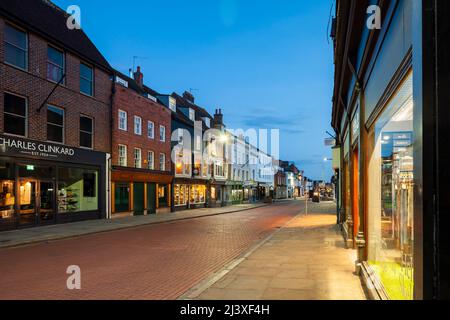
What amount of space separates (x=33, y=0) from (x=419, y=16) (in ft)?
76.9

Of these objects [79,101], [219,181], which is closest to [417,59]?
[79,101]

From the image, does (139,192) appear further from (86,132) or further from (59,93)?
(59,93)

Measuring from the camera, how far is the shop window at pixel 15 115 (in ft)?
59.0

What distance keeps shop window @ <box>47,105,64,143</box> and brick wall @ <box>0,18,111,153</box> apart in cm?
30

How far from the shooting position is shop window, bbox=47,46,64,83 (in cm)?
2084

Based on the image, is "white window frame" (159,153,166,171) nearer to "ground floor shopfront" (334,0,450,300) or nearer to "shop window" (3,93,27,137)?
"shop window" (3,93,27,137)

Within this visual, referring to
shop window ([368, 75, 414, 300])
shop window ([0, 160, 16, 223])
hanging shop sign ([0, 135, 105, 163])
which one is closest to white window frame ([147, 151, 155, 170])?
hanging shop sign ([0, 135, 105, 163])

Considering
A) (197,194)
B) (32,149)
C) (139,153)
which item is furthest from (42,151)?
(197,194)

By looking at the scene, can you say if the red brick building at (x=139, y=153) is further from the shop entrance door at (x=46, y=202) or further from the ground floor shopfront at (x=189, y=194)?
the shop entrance door at (x=46, y=202)

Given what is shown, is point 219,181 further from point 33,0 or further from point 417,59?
point 417,59

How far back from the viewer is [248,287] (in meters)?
7.35

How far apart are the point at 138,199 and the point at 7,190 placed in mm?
12639
